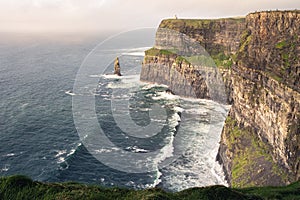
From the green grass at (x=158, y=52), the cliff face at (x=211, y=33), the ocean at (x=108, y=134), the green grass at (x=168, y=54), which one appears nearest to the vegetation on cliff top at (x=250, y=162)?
the ocean at (x=108, y=134)

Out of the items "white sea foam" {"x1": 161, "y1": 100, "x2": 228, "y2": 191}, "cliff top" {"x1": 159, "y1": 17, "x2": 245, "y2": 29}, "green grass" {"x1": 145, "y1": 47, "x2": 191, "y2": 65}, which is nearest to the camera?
"white sea foam" {"x1": 161, "y1": 100, "x2": 228, "y2": 191}

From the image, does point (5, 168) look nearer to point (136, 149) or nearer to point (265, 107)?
point (136, 149)

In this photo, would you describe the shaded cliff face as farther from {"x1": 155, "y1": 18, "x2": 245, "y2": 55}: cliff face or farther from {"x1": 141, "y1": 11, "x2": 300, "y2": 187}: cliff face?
{"x1": 155, "y1": 18, "x2": 245, "y2": 55}: cliff face

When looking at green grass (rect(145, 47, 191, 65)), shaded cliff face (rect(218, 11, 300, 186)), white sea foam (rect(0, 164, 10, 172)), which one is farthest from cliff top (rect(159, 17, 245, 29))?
white sea foam (rect(0, 164, 10, 172))

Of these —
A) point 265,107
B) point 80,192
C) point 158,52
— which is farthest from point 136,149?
point 158,52

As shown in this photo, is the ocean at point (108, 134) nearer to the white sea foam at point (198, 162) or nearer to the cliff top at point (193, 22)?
the white sea foam at point (198, 162)

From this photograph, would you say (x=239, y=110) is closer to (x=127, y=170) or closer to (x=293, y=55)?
(x=293, y=55)
